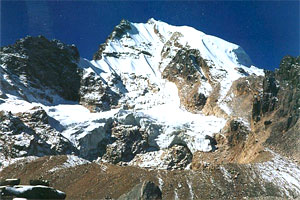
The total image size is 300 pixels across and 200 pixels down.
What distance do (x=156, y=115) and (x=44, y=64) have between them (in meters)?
49.1

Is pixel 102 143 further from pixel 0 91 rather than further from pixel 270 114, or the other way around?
pixel 270 114

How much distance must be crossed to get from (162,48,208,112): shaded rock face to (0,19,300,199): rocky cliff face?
1.35ft

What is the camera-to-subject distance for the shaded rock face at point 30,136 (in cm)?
7950

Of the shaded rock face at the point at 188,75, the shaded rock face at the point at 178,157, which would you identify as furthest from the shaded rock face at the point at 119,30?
the shaded rock face at the point at 178,157

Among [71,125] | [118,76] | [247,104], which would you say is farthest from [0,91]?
[247,104]

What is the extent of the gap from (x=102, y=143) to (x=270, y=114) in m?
48.2

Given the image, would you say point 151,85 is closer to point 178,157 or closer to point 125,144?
point 125,144

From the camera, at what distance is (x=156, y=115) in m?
108

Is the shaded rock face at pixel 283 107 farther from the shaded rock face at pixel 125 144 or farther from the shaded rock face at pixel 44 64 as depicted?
the shaded rock face at pixel 44 64

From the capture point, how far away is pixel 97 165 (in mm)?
50094

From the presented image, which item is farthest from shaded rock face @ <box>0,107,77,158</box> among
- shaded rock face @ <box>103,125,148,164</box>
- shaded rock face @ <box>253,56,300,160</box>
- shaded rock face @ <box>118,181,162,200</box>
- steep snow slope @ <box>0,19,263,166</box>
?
shaded rock face @ <box>118,181,162,200</box>

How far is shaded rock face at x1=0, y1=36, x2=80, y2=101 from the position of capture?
119 meters

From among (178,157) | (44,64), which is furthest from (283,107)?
(44,64)

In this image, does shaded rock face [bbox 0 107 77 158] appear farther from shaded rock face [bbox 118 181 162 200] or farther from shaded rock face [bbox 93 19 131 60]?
shaded rock face [bbox 93 19 131 60]
